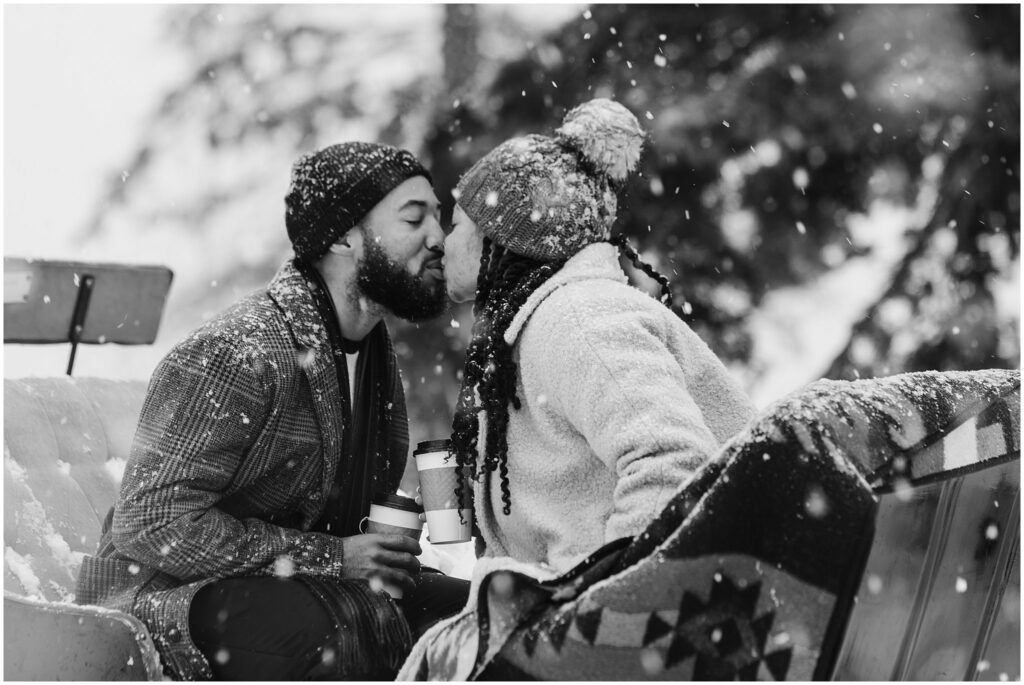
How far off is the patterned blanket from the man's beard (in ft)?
5.32

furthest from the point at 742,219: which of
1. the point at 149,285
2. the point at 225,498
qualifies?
the point at 225,498

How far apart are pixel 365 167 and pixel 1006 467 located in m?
2.09

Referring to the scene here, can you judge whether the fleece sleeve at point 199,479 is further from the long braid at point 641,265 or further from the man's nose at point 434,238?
the long braid at point 641,265

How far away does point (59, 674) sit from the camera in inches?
93.8

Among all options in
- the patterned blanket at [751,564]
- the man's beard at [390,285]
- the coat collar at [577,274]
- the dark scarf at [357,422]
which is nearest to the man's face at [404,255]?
the man's beard at [390,285]

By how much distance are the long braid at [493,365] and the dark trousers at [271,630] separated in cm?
44

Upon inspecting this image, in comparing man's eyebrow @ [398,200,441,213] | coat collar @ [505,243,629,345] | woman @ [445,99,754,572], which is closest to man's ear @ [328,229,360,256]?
man's eyebrow @ [398,200,441,213]

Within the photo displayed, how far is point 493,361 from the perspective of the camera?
7.62ft

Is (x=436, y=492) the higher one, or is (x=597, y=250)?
(x=597, y=250)

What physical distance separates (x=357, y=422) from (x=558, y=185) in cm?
104

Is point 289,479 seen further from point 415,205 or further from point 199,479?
point 415,205

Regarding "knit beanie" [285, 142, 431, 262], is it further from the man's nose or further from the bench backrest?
the bench backrest

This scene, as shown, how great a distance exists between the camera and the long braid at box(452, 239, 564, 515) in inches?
91.0

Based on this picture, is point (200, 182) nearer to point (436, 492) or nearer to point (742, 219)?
point (742, 219)
